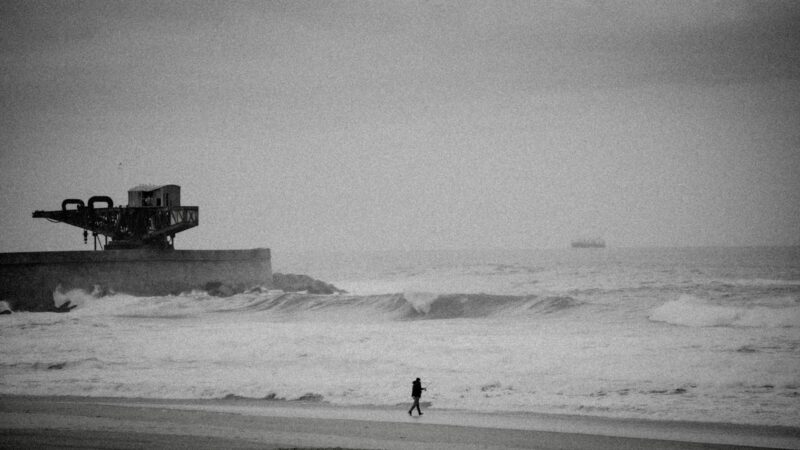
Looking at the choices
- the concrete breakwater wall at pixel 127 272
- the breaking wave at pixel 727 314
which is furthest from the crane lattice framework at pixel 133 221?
the breaking wave at pixel 727 314

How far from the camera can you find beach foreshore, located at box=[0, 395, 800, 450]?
12.9 metres

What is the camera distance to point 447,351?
78.5 ft

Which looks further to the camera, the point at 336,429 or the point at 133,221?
the point at 133,221

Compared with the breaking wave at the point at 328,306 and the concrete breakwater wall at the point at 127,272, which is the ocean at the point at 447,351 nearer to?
the breaking wave at the point at 328,306

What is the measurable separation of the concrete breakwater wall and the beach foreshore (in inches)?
1055

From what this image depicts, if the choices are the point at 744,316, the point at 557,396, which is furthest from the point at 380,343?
the point at 744,316

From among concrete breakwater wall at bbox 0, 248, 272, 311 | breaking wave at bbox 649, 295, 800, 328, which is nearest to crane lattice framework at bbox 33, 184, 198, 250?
concrete breakwater wall at bbox 0, 248, 272, 311

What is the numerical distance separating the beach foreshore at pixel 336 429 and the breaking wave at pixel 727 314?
1681 centimetres

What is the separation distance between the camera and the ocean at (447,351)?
17.0 meters

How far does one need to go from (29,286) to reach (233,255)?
12351mm

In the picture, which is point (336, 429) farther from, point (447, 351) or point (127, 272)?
point (127, 272)

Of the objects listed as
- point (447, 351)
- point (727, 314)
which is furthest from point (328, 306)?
point (727, 314)

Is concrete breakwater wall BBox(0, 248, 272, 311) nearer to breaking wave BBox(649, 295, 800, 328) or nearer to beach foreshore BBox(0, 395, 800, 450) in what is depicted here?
breaking wave BBox(649, 295, 800, 328)

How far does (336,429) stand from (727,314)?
73.6 feet
